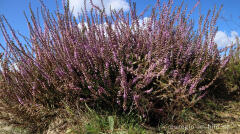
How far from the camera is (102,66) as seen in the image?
202cm

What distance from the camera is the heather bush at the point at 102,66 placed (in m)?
1.92

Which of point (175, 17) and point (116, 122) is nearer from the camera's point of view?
point (116, 122)

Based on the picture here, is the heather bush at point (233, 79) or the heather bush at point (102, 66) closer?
the heather bush at point (102, 66)

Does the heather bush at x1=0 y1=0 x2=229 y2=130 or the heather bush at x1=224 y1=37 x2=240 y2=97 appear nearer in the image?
the heather bush at x1=0 y1=0 x2=229 y2=130

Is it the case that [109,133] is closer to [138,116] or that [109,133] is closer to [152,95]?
[138,116]

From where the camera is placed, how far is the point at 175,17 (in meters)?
2.46

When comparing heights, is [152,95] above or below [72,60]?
below

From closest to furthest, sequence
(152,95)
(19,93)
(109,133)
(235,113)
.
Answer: (109,133), (152,95), (19,93), (235,113)

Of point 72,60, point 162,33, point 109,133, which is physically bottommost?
point 109,133

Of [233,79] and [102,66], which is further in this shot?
[233,79]

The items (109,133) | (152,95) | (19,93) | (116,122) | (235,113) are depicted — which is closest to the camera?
(109,133)

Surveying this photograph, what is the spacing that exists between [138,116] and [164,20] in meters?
1.10

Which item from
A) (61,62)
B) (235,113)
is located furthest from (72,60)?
(235,113)

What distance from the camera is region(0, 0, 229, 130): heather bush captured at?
6.30ft
